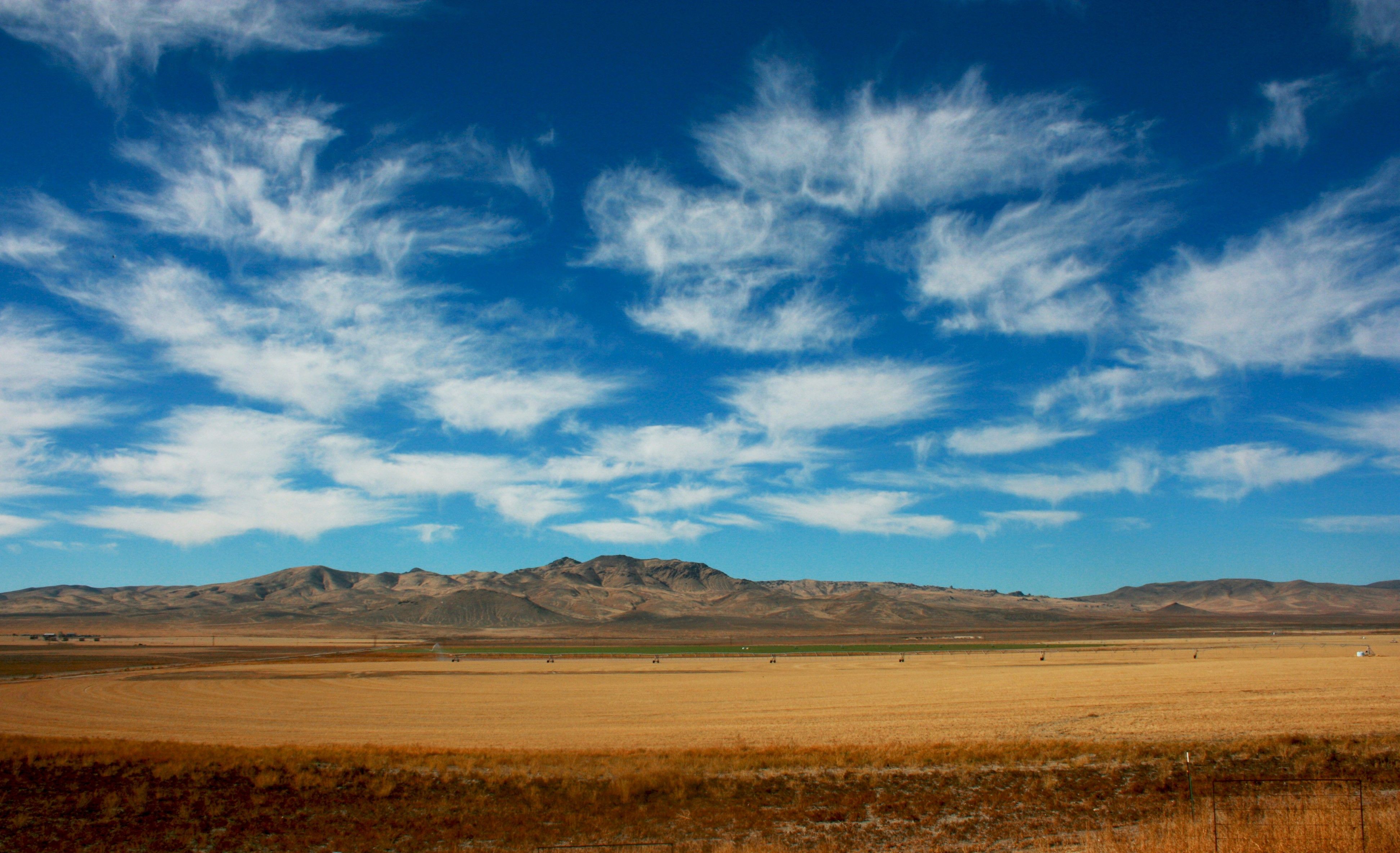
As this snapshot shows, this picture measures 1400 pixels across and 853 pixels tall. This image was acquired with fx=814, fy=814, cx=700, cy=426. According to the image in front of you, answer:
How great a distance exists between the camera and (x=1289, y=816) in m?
16.3

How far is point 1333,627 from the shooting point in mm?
188875

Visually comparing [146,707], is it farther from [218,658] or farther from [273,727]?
[218,658]

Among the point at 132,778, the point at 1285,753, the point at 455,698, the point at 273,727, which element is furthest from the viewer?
the point at 455,698

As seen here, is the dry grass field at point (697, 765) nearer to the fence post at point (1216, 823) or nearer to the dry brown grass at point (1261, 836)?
the dry brown grass at point (1261, 836)

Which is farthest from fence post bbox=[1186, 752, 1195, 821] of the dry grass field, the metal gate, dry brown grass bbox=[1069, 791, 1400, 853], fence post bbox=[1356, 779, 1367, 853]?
fence post bbox=[1356, 779, 1367, 853]

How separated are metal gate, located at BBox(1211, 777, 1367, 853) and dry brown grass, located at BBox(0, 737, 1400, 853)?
68cm

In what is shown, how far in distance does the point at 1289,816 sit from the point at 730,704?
31422 millimetres

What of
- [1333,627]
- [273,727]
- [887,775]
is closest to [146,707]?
[273,727]

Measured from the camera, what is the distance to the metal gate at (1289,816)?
1458 cm

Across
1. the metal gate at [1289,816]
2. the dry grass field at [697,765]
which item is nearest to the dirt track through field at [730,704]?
the dry grass field at [697,765]

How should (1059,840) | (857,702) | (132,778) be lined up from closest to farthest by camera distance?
(1059,840) → (132,778) → (857,702)

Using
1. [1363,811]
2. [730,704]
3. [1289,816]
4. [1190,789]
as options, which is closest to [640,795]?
[1190,789]

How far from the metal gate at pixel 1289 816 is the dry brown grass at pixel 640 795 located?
→ 68 cm

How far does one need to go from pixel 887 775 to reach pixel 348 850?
1385cm
